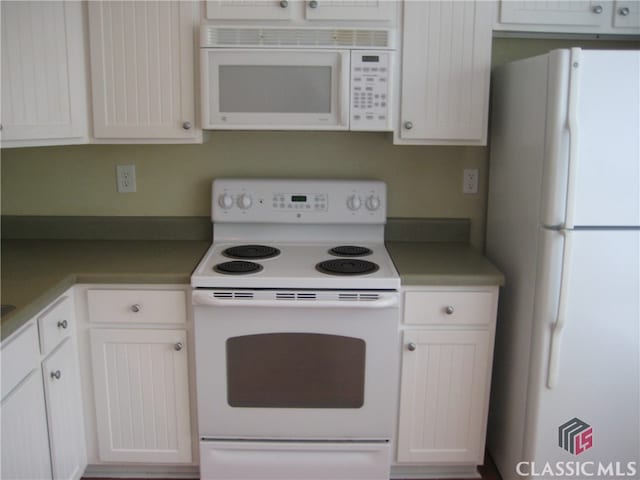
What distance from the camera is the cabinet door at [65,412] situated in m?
1.98

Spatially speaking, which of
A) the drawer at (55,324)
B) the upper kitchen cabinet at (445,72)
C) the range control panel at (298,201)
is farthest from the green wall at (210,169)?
the drawer at (55,324)

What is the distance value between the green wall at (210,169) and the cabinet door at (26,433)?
39.2 inches

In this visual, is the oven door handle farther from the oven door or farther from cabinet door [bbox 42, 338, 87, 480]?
cabinet door [bbox 42, 338, 87, 480]

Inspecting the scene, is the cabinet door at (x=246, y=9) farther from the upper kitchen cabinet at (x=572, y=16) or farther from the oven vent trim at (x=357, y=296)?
the oven vent trim at (x=357, y=296)

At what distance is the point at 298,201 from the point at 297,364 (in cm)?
71

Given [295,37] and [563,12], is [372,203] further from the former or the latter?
[563,12]

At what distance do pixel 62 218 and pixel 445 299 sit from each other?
1655 millimetres

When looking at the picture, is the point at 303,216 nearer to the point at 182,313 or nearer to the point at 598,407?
the point at 182,313

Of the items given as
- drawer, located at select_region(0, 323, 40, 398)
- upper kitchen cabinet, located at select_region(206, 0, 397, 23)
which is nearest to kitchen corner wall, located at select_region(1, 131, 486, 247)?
upper kitchen cabinet, located at select_region(206, 0, 397, 23)

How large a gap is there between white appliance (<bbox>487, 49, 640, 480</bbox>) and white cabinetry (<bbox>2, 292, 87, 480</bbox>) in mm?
1577

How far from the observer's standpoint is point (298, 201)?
2.54 meters

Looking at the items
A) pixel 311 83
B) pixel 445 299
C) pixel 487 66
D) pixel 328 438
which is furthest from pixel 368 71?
pixel 328 438

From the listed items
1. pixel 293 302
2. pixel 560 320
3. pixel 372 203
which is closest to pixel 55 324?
pixel 293 302

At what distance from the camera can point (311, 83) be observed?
2.21 metres
